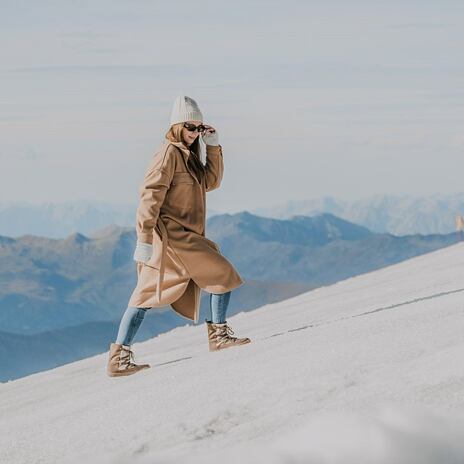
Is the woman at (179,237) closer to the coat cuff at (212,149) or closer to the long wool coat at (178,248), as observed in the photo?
the long wool coat at (178,248)

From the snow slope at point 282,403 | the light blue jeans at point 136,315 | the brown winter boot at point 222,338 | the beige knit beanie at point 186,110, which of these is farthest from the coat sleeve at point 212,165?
the snow slope at point 282,403

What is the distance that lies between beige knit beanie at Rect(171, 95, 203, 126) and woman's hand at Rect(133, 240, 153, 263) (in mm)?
1024

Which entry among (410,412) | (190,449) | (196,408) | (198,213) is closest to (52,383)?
(198,213)

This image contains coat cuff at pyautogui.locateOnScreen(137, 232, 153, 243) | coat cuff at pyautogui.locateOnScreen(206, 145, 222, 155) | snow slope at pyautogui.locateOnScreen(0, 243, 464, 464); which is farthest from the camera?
coat cuff at pyautogui.locateOnScreen(206, 145, 222, 155)

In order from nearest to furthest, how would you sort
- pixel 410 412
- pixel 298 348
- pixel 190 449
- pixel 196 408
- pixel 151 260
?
pixel 410 412 < pixel 190 449 < pixel 196 408 < pixel 298 348 < pixel 151 260

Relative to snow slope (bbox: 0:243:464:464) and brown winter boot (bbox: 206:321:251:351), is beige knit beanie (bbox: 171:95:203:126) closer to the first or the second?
brown winter boot (bbox: 206:321:251:351)

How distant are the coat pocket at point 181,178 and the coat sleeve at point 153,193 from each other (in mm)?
63

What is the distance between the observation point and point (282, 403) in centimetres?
572

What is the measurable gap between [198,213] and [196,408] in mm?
2196

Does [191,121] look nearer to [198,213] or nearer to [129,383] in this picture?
[198,213]

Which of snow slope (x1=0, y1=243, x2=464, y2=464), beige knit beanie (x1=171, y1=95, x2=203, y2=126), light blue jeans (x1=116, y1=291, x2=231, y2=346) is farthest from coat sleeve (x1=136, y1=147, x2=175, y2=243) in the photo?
snow slope (x1=0, y1=243, x2=464, y2=464)

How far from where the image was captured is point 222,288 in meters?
7.78

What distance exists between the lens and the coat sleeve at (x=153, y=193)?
756 cm

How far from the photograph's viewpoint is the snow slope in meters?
4.38
